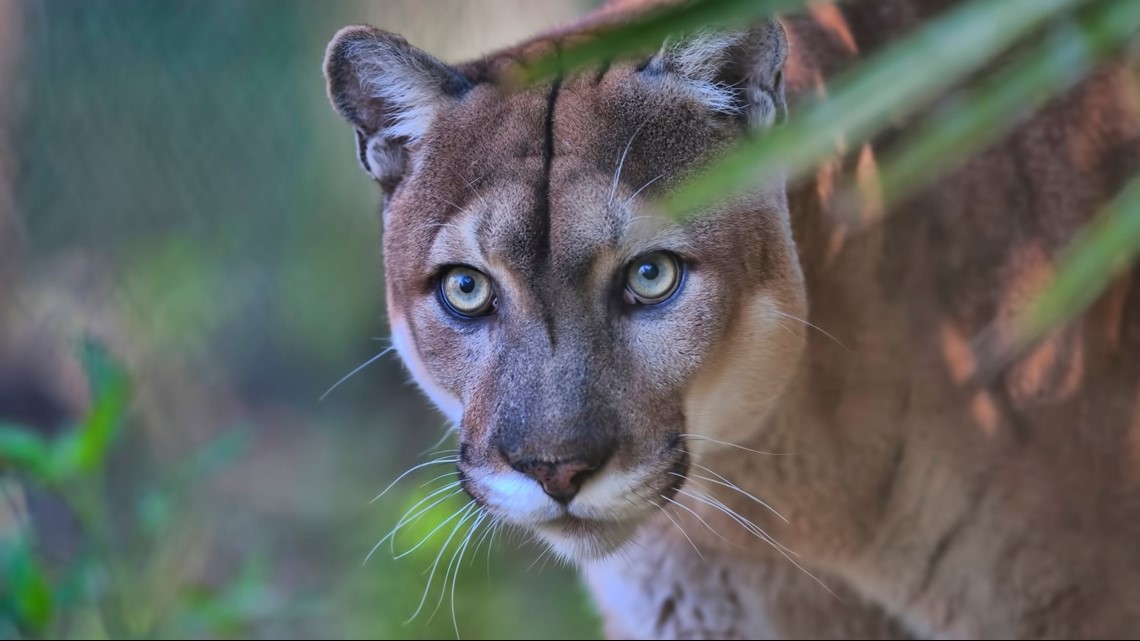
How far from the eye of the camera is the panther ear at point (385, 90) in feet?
6.66

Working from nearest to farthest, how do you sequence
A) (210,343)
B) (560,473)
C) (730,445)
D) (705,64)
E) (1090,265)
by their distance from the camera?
(1090,265), (560,473), (705,64), (730,445), (210,343)

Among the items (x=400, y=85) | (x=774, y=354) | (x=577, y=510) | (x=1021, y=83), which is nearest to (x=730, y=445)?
(x=774, y=354)

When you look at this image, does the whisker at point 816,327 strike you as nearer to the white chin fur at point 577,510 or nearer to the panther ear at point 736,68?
the panther ear at point 736,68

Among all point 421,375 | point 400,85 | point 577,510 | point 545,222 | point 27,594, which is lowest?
point 27,594

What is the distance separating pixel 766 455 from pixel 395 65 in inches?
39.4

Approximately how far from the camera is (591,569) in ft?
8.89

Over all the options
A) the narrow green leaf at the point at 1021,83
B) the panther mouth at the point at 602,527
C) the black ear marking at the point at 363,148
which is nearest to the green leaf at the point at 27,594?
the black ear marking at the point at 363,148

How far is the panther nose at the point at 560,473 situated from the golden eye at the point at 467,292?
30cm

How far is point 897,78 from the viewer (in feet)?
2.55

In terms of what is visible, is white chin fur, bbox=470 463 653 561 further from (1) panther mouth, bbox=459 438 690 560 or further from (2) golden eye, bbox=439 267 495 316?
(2) golden eye, bbox=439 267 495 316

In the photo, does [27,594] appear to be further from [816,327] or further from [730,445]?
[816,327]

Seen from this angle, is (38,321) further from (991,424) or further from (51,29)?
(991,424)

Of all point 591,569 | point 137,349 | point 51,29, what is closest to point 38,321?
point 137,349

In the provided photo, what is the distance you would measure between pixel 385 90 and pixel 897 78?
1.43 m
